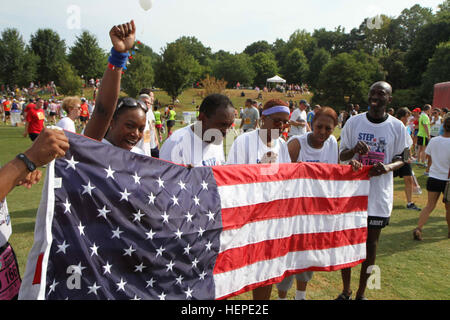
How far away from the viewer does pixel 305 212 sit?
3.46 metres

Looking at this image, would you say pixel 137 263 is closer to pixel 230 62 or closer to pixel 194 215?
pixel 194 215

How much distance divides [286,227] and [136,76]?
5287cm

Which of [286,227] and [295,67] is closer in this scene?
[286,227]

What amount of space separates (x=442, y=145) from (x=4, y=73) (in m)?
76.1

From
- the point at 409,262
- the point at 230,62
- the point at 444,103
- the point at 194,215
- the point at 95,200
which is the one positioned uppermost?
the point at 230,62

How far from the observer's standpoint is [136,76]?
51.9m

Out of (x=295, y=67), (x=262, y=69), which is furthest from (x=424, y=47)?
(x=262, y=69)

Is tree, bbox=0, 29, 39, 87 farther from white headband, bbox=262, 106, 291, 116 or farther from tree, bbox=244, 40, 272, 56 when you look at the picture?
tree, bbox=244, 40, 272, 56

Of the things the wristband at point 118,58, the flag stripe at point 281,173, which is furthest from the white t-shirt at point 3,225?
the flag stripe at point 281,173

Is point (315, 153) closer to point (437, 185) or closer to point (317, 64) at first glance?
point (437, 185)

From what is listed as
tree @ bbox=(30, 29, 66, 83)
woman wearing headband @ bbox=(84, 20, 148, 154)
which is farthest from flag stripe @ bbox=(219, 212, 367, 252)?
tree @ bbox=(30, 29, 66, 83)

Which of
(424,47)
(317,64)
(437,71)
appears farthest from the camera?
(317,64)

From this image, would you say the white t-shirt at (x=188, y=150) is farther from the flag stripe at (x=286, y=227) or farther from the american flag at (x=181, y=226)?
the flag stripe at (x=286, y=227)
